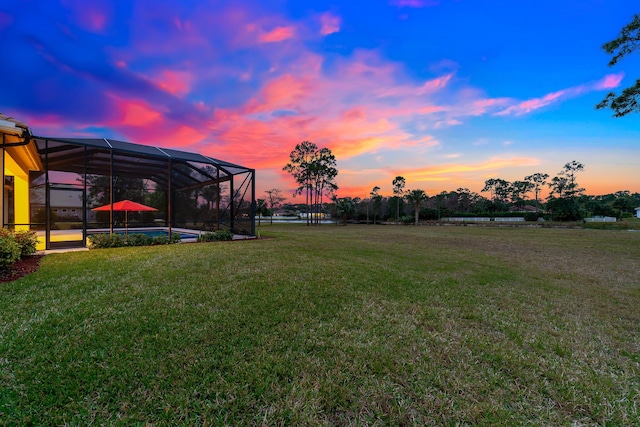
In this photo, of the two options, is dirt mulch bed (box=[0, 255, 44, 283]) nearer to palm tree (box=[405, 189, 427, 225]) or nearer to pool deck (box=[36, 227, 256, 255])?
pool deck (box=[36, 227, 256, 255])

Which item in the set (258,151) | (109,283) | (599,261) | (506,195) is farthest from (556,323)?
(506,195)

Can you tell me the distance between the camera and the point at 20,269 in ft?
16.4

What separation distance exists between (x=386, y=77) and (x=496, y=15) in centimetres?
380

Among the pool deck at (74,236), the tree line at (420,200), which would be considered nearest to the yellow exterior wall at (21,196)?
the pool deck at (74,236)

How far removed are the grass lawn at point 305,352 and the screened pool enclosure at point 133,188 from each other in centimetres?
614

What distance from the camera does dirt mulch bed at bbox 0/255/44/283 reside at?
4.42 meters

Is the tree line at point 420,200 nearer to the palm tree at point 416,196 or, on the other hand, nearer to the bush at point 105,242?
the palm tree at point 416,196

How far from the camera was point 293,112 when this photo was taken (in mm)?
11930

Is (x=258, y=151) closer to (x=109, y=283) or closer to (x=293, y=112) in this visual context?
(x=293, y=112)

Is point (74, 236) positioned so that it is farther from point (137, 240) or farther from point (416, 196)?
point (416, 196)

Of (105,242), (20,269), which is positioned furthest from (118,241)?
(20,269)

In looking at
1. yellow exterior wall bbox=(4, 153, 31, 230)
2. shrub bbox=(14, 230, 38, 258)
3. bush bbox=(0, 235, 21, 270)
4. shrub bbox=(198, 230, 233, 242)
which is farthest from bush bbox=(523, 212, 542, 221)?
yellow exterior wall bbox=(4, 153, 31, 230)

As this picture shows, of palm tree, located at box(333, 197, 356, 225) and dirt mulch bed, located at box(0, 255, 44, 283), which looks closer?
dirt mulch bed, located at box(0, 255, 44, 283)

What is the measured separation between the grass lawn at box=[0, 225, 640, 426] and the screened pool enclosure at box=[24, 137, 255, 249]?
6.14m
